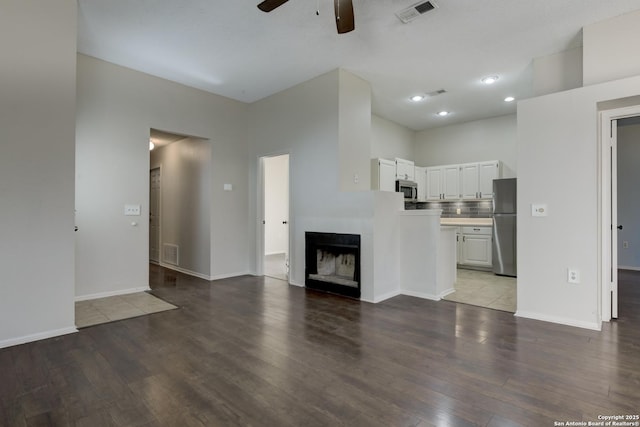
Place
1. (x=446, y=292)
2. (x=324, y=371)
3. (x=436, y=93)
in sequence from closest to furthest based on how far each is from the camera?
(x=324, y=371) → (x=446, y=292) → (x=436, y=93)

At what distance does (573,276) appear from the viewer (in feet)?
10.7

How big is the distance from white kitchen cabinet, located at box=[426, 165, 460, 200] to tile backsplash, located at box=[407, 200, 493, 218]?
39 cm

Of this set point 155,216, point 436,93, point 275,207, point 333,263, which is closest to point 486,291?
point 333,263

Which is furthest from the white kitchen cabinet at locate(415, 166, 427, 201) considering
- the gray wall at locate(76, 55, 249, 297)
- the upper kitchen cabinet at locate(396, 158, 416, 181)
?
the gray wall at locate(76, 55, 249, 297)

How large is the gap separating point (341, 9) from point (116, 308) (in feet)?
12.8

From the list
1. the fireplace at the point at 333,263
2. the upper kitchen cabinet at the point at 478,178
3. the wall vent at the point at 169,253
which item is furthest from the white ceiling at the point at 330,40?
the wall vent at the point at 169,253

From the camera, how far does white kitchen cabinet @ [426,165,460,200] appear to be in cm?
680

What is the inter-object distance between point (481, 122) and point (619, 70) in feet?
12.0

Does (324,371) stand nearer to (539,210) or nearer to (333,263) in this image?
(333,263)

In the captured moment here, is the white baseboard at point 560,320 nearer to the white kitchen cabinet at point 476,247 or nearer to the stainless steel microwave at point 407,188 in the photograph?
the white kitchen cabinet at point 476,247

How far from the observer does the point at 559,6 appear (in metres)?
2.98

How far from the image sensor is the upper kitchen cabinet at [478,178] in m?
6.27

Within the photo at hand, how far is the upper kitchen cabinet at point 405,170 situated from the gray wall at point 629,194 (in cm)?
387

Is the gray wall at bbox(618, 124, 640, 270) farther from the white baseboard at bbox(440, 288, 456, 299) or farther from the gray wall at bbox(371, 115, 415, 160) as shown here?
the white baseboard at bbox(440, 288, 456, 299)
